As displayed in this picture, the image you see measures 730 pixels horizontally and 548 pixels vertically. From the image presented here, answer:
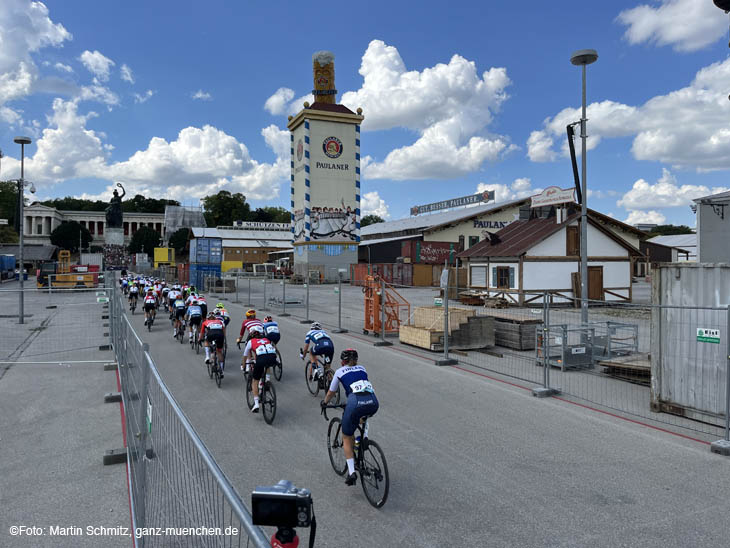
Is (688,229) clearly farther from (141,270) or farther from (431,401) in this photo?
(431,401)

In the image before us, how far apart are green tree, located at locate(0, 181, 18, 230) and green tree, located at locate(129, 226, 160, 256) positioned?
78.1 ft

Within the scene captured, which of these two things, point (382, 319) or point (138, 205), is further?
point (138, 205)

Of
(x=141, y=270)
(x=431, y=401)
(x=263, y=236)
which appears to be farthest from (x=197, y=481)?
(x=263, y=236)

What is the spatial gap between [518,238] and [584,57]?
54.6 ft

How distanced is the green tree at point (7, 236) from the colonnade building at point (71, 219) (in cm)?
2596

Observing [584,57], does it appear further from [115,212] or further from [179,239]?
[179,239]

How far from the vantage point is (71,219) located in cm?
14625

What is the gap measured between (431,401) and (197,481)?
7057mm

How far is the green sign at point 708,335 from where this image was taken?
788 cm

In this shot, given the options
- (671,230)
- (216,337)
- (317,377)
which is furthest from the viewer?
(671,230)

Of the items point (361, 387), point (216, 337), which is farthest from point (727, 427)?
point (216, 337)

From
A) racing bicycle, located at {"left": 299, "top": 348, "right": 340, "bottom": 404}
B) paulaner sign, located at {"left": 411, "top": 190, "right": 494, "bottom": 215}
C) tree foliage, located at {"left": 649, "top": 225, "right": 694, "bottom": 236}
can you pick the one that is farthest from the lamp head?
tree foliage, located at {"left": 649, "top": 225, "right": 694, "bottom": 236}

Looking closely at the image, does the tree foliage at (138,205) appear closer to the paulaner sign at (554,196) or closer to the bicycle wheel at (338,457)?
the paulaner sign at (554,196)

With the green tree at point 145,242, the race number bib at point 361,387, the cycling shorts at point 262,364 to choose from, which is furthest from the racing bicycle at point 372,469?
the green tree at point 145,242
